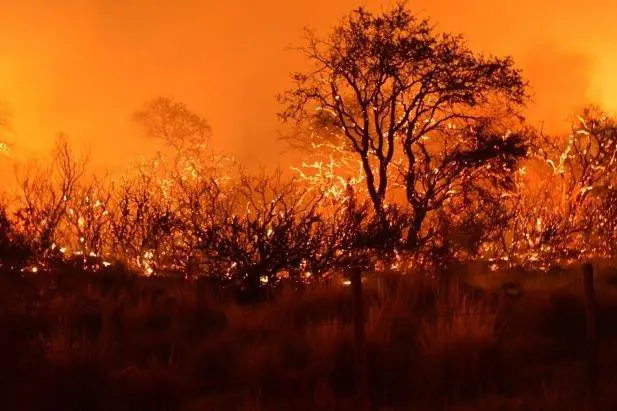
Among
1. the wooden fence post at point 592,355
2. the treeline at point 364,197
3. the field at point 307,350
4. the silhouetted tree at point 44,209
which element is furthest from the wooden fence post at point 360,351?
the silhouetted tree at point 44,209

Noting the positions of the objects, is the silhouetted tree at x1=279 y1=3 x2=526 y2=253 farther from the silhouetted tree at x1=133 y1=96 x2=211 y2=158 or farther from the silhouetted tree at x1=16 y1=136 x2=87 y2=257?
the silhouetted tree at x1=133 y1=96 x2=211 y2=158

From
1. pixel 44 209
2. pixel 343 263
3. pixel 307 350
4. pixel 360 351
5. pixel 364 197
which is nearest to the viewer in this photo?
pixel 360 351

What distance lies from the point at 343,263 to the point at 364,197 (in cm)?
534

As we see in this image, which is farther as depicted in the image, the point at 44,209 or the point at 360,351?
the point at 44,209

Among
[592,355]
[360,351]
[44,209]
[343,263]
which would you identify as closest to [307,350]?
[360,351]

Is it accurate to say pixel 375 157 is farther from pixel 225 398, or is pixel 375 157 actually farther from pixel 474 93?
pixel 225 398

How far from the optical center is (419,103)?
21.1m

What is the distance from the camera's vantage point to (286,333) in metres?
10.1

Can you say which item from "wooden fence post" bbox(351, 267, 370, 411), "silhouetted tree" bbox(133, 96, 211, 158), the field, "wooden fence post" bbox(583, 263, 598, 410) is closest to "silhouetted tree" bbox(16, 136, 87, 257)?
the field

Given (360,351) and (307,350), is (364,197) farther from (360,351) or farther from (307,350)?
(360,351)

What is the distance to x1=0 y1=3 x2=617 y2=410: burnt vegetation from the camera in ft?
28.6

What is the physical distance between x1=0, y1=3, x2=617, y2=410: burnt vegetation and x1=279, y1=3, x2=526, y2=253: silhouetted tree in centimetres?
5

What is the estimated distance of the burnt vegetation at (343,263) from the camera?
870 cm

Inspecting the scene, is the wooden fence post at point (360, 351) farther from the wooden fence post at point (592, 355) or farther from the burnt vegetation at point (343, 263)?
the wooden fence post at point (592, 355)
